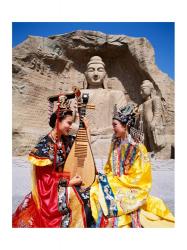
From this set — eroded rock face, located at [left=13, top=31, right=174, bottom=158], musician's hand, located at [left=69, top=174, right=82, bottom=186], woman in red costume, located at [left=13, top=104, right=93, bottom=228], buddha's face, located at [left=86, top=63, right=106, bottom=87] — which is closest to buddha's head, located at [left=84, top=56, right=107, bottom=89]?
buddha's face, located at [left=86, top=63, right=106, bottom=87]

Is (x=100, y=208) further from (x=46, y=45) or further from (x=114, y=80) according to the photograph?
(x=46, y=45)

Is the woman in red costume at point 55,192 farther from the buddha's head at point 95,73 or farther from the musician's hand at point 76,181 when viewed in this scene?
the buddha's head at point 95,73

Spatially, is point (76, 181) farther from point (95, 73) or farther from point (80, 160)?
point (95, 73)

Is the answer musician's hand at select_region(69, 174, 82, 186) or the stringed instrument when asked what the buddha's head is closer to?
the stringed instrument

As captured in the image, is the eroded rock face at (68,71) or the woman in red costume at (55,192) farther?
the eroded rock face at (68,71)

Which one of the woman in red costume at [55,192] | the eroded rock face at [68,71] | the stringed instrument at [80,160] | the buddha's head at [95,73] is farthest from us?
the eroded rock face at [68,71]

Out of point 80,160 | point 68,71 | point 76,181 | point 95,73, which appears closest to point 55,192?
point 76,181

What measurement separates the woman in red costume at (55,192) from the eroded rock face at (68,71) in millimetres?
1913

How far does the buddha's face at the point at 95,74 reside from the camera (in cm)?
562

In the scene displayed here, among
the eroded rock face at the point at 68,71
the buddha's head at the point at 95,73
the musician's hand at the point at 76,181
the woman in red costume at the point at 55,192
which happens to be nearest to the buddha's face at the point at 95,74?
the buddha's head at the point at 95,73

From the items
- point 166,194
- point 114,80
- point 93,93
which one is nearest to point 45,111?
point 93,93

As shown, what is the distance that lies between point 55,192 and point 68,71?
10.2ft

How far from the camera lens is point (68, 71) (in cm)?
627

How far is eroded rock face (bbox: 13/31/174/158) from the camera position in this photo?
→ 5797 millimetres
